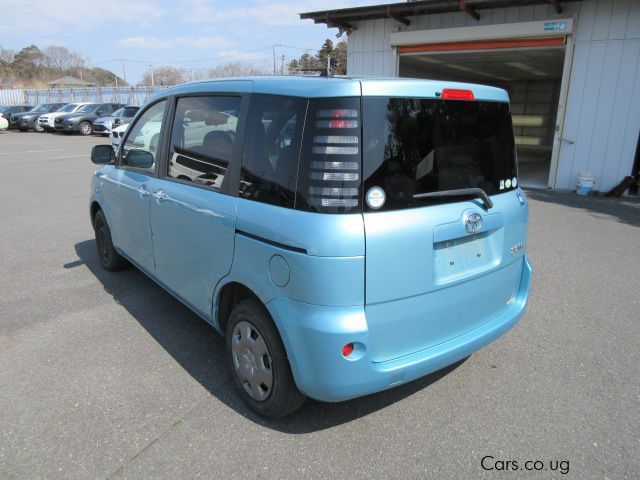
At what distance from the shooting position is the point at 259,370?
2.69m

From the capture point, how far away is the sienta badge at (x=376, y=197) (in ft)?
7.39

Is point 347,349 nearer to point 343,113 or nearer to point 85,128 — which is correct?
point 343,113

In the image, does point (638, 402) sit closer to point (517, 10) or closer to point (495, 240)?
point (495, 240)

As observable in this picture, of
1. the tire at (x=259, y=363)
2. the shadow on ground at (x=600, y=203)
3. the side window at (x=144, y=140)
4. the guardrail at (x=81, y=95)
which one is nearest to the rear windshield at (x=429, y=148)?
the tire at (x=259, y=363)

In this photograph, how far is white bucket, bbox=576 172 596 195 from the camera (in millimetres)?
9820

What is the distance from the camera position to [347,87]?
2.22m

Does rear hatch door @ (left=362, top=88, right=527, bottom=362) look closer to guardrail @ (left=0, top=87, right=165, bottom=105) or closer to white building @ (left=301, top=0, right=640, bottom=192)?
white building @ (left=301, top=0, right=640, bottom=192)

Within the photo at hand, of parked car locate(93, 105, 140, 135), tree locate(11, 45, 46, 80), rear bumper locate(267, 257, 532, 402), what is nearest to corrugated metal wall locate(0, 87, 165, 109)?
parked car locate(93, 105, 140, 135)

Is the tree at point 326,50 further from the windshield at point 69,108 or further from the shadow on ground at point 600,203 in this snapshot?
the shadow on ground at point 600,203

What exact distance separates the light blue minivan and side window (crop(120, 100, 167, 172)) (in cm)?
66

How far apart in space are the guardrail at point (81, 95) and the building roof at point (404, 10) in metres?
28.5

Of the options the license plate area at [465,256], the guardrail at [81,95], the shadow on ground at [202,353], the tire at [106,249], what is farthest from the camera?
the guardrail at [81,95]

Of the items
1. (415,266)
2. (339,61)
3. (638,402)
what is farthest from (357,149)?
(339,61)

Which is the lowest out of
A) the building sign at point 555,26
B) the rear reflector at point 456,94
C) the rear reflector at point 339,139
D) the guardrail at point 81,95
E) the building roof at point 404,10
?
the rear reflector at point 339,139
